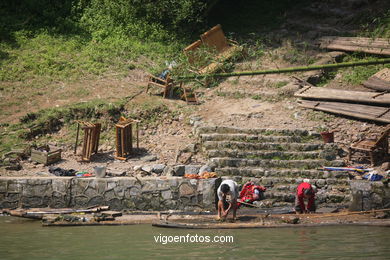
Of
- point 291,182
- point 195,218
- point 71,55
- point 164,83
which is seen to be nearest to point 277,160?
point 291,182

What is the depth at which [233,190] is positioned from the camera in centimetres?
1373

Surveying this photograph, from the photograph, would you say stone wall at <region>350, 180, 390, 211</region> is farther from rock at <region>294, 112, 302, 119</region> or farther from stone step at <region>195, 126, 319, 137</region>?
rock at <region>294, 112, 302, 119</region>

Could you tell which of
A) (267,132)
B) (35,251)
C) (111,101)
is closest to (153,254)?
(35,251)

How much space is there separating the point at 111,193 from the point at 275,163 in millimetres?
4299

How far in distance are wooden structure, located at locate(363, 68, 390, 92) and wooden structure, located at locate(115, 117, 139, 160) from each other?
7403mm

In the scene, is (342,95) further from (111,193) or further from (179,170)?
(111,193)

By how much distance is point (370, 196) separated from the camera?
46.7 ft

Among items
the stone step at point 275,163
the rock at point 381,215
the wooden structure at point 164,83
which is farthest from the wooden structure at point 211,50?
the rock at point 381,215

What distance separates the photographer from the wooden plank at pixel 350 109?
17641 mm

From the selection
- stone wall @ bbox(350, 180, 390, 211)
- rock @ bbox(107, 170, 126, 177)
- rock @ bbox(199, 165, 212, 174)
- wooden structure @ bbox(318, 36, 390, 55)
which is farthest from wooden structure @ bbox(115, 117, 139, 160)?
wooden structure @ bbox(318, 36, 390, 55)

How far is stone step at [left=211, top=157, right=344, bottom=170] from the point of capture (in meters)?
16.3

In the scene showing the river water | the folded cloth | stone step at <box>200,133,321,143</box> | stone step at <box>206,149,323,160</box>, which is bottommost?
the river water

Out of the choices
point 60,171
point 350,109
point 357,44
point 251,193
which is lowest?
point 251,193

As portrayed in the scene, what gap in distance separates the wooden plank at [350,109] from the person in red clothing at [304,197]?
4375 mm
